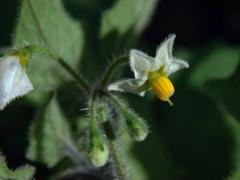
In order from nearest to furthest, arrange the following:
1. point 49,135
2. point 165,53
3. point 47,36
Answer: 1. point 165,53
2. point 47,36
3. point 49,135

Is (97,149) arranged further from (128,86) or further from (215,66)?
(215,66)

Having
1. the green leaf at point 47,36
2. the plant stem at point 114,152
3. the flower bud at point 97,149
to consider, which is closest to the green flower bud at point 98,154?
the flower bud at point 97,149

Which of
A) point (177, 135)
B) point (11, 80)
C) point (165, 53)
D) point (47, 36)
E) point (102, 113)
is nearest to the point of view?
point (11, 80)

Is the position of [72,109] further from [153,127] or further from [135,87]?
[135,87]

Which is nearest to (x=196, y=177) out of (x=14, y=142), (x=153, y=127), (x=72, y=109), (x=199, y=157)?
(x=199, y=157)

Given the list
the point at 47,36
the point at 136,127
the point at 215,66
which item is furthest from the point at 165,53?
the point at 215,66

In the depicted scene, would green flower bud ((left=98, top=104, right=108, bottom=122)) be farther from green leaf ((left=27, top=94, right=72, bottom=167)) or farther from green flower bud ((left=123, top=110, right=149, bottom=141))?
green leaf ((left=27, top=94, right=72, bottom=167))
